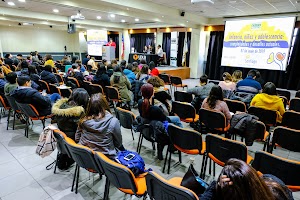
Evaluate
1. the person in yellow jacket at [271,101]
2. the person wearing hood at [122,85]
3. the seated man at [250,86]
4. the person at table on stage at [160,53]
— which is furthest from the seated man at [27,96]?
the person at table on stage at [160,53]

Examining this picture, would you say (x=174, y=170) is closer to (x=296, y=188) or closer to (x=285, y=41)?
(x=296, y=188)

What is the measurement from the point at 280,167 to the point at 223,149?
1.73ft

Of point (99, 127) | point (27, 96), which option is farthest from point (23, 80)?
point (99, 127)

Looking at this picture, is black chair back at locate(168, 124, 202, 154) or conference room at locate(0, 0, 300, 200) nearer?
conference room at locate(0, 0, 300, 200)

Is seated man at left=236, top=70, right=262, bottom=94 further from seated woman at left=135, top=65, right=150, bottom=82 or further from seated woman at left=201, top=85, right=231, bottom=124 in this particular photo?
seated woman at left=135, top=65, right=150, bottom=82

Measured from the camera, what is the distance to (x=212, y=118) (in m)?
3.14

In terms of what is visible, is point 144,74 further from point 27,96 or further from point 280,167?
point 280,167

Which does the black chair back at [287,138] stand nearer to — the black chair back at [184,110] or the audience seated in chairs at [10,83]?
the black chair back at [184,110]

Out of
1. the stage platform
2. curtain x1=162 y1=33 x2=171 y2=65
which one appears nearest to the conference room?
the stage platform

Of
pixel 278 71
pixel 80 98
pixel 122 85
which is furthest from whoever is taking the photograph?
pixel 278 71

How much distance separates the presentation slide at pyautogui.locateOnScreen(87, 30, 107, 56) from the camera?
1467cm

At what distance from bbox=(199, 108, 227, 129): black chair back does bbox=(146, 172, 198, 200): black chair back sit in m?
1.88

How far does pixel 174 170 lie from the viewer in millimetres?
2764

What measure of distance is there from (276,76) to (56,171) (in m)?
9.47
